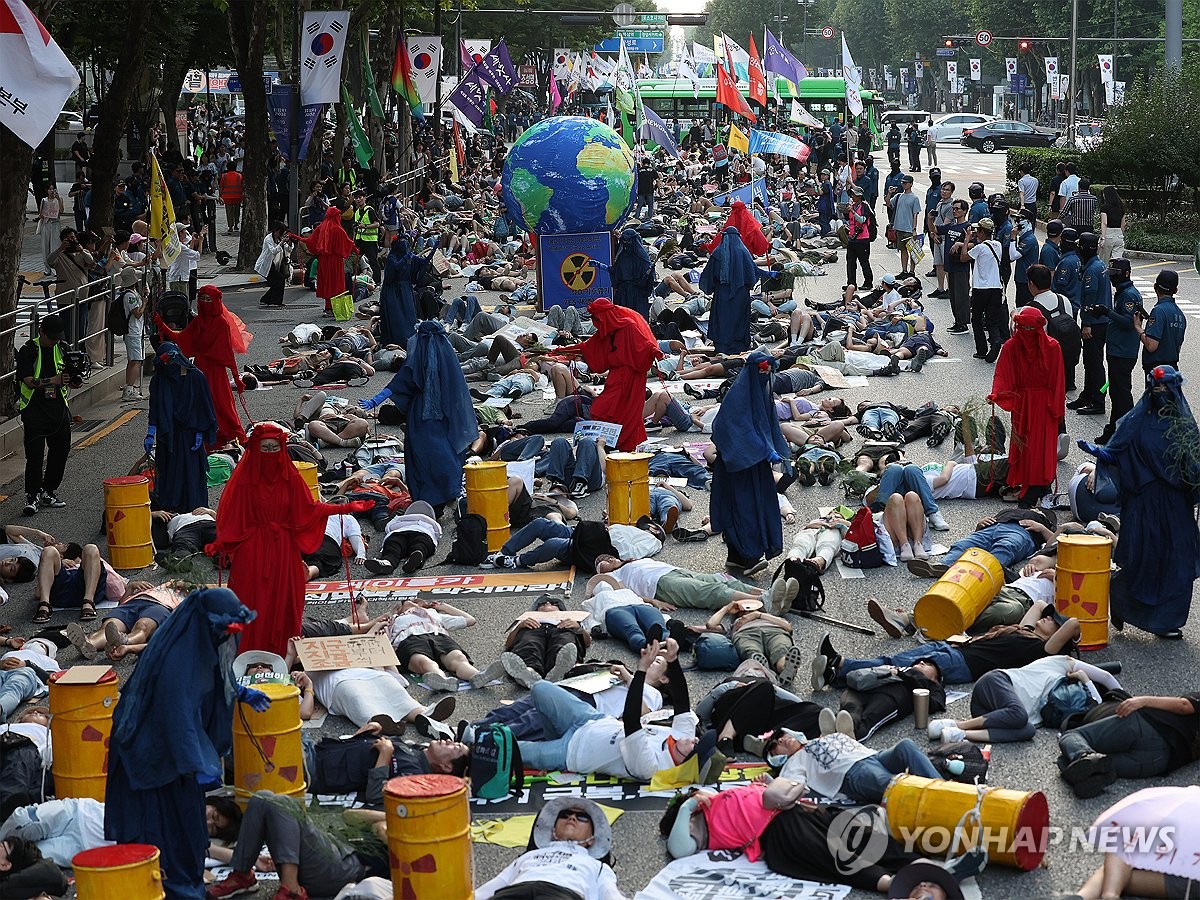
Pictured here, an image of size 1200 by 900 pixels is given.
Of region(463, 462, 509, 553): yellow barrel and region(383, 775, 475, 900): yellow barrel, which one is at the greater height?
region(463, 462, 509, 553): yellow barrel

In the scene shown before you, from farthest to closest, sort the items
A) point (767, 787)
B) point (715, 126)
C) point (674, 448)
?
point (715, 126) → point (674, 448) → point (767, 787)

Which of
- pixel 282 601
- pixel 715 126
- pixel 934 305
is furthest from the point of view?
pixel 715 126

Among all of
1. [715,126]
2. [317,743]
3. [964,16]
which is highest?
[964,16]

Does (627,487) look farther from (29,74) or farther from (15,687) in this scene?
(29,74)

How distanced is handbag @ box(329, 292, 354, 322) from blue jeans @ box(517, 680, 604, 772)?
17.0 metres

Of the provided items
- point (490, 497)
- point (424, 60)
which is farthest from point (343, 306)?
point (424, 60)

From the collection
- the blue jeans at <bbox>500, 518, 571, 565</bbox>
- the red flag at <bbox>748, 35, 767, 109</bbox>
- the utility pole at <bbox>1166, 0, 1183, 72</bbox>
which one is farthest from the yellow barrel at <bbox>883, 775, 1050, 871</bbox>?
the utility pole at <bbox>1166, 0, 1183, 72</bbox>

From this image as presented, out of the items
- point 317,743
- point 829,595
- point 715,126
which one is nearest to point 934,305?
point 829,595

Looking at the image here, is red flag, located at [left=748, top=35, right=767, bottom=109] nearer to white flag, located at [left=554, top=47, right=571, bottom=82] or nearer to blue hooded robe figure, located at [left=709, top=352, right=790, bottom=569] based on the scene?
white flag, located at [left=554, top=47, right=571, bottom=82]

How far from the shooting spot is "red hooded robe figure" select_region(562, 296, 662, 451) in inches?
600

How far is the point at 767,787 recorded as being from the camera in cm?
773

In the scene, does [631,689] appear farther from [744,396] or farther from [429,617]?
[744,396]

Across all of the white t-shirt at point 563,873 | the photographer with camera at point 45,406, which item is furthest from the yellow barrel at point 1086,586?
the photographer with camera at point 45,406

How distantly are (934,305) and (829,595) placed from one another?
612 inches
